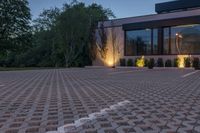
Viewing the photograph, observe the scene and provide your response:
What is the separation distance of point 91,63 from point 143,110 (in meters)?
25.7

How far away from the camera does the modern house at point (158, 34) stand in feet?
80.4

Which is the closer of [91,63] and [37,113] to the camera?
[37,113]

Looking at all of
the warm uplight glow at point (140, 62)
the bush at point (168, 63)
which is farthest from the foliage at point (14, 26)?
the bush at point (168, 63)

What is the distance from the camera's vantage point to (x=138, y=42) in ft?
90.7

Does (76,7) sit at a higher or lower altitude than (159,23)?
higher

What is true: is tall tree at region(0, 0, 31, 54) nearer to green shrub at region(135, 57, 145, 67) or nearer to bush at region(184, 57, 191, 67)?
green shrub at region(135, 57, 145, 67)

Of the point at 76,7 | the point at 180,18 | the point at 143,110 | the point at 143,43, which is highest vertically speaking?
the point at 76,7

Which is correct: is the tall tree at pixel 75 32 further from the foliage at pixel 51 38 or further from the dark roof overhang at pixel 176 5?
the dark roof overhang at pixel 176 5

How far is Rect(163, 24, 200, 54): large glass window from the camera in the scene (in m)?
24.3

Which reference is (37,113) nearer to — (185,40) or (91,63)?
(185,40)

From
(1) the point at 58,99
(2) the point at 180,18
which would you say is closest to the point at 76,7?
(2) the point at 180,18

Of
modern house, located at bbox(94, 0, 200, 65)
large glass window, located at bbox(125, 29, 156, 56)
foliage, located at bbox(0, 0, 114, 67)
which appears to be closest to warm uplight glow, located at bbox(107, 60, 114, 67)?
modern house, located at bbox(94, 0, 200, 65)

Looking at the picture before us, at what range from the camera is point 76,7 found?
3180 cm

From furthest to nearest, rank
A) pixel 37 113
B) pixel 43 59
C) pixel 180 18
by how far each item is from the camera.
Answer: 1. pixel 43 59
2. pixel 180 18
3. pixel 37 113
